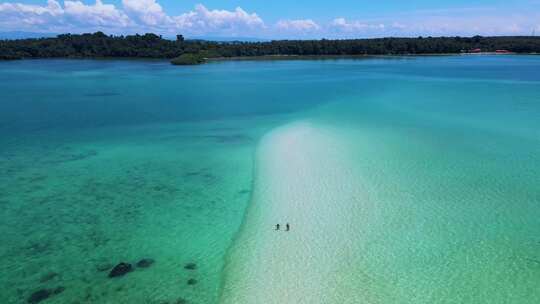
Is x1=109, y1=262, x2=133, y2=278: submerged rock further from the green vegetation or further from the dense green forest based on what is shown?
the dense green forest

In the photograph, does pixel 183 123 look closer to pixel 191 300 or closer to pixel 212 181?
pixel 212 181

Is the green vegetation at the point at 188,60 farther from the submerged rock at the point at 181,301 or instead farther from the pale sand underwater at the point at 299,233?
the submerged rock at the point at 181,301

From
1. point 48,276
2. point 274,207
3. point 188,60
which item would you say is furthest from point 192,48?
point 48,276

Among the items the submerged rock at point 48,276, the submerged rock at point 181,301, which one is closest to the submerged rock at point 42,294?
the submerged rock at point 48,276

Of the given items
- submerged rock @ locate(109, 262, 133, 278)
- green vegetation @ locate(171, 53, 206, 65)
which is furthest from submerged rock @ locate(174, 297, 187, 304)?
green vegetation @ locate(171, 53, 206, 65)

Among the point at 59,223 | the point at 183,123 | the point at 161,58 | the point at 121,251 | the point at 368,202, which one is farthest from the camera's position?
the point at 161,58

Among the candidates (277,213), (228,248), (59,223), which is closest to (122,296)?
(228,248)
